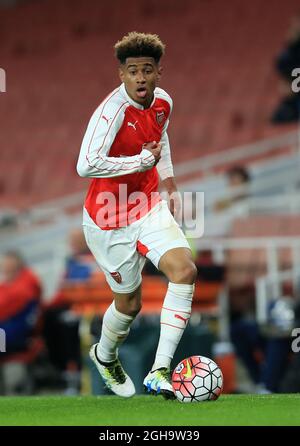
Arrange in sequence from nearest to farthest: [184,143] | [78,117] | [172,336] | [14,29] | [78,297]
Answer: [172,336] < [78,297] < [184,143] < [78,117] < [14,29]

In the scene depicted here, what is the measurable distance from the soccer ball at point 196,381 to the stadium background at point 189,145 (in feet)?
10.0

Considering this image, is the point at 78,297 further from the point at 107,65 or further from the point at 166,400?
the point at 107,65

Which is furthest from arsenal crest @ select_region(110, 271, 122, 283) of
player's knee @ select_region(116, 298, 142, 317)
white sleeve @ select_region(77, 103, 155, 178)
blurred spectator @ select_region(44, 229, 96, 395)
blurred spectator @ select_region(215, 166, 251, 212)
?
blurred spectator @ select_region(215, 166, 251, 212)

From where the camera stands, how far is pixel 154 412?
17.8 ft

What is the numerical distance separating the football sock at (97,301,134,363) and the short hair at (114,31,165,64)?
145 cm

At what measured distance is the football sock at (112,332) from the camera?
658cm

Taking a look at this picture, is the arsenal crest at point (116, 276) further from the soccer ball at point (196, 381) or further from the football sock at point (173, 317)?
the soccer ball at point (196, 381)

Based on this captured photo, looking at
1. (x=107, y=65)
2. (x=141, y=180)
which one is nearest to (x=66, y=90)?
(x=107, y=65)

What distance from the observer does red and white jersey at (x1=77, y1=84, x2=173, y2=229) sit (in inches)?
238

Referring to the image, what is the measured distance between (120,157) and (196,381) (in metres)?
1.27

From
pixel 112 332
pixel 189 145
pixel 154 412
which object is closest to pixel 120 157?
pixel 112 332

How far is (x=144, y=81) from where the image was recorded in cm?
617

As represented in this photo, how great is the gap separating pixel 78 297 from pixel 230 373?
5.12 ft

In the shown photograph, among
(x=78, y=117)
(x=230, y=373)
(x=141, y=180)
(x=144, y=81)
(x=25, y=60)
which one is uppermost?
(x=25, y=60)
